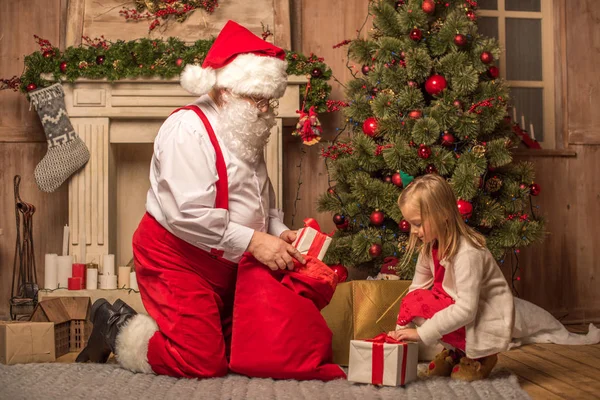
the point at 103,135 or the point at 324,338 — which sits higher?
the point at 103,135

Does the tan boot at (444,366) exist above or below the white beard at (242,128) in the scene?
below

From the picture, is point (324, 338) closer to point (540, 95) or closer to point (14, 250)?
point (14, 250)

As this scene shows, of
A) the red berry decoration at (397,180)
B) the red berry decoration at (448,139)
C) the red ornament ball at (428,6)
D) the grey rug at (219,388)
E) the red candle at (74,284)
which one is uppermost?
the red ornament ball at (428,6)

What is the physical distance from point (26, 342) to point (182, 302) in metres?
0.73

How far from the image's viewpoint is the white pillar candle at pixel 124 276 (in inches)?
134

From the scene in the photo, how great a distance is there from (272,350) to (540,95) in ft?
8.77

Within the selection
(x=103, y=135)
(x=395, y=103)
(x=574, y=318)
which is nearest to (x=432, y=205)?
(x=395, y=103)

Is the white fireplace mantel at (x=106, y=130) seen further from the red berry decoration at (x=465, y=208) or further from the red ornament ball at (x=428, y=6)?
the red berry decoration at (x=465, y=208)

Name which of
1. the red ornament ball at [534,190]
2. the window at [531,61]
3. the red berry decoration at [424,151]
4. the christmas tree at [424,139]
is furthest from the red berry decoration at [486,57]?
the window at [531,61]

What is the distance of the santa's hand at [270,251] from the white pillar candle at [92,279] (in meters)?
1.41

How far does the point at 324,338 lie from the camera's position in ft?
7.22

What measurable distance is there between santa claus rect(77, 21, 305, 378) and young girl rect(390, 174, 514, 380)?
390 millimetres

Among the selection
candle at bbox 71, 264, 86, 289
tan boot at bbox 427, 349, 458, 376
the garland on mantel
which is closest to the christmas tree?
the garland on mantel

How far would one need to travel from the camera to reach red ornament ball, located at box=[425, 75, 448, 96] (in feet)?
10.4
